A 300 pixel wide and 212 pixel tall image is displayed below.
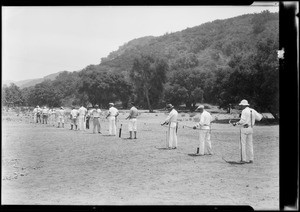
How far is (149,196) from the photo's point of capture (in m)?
7.51

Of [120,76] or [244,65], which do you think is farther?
[244,65]

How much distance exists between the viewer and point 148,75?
17125 millimetres

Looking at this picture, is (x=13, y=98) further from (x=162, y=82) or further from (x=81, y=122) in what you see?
(x=162, y=82)

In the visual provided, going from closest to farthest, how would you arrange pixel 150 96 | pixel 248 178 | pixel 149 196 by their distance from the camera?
1. pixel 149 196
2. pixel 248 178
3. pixel 150 96

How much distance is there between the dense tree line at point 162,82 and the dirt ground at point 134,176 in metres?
3.89

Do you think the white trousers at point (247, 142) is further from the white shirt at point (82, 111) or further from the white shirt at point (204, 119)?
the white shirt at point (82, 111)

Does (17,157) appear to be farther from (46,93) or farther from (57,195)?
(46,93)

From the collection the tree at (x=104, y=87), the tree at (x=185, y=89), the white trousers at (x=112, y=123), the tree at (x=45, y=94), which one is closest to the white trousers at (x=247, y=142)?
the tree at (x=185, y=89)

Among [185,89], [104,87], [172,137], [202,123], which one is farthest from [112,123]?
[202,123]

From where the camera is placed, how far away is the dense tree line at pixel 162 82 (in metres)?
17.0

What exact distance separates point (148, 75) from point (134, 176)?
29.1 feet
